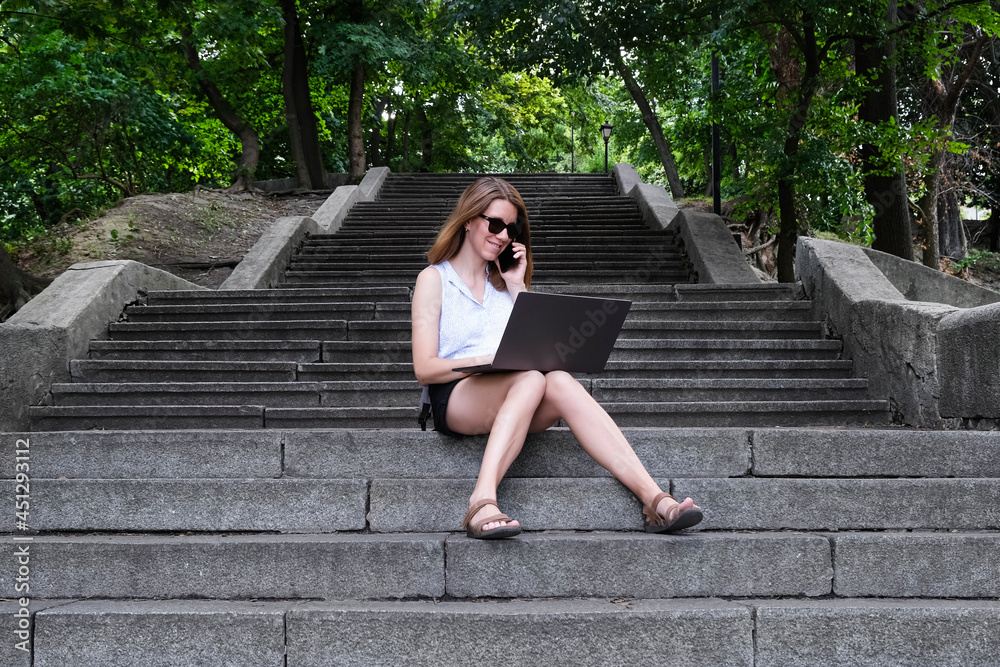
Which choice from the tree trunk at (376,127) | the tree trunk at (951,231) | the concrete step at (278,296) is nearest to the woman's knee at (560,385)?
the concrete step at (278,296)

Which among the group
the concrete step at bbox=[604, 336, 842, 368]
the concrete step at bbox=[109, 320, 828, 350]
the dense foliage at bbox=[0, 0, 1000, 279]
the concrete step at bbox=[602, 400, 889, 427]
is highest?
the dense foliage at bbox=[0, 0, 1000, 279]

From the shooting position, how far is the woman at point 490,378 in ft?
10.2

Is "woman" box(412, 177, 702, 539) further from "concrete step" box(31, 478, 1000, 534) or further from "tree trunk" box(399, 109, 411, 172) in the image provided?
"tree trunk" box(399, 109, 411, 172)

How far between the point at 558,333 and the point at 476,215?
67 centimetres

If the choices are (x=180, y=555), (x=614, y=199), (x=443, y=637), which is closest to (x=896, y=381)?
(x=443, y=637)

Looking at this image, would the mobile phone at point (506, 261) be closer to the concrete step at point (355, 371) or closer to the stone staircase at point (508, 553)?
the stone staircase at point (508, 553)

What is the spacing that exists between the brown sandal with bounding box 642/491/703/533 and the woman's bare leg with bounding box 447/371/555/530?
54 centimetres

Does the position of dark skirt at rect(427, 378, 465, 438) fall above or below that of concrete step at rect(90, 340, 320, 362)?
below

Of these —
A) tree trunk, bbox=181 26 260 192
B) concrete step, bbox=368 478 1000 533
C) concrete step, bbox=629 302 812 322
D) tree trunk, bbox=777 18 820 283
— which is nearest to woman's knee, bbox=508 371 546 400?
concrete step, bbox=368 478 1000 533

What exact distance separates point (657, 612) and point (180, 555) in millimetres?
1687

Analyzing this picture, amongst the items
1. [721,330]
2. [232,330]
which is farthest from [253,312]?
[721,330]

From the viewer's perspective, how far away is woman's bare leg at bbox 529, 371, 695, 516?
3.19 metres

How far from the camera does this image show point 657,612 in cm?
277

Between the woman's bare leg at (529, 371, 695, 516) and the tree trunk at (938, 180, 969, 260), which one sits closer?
the woman's bare leg at (529, 371, 695, 516)
